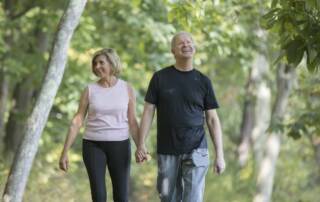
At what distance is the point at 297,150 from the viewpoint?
1499 inches

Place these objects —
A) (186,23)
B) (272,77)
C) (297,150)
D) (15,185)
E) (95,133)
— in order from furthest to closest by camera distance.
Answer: (297,150)
(272,77)
(186,23)
(15,185)
(95,133)

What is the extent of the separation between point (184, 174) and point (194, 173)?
0.13 m

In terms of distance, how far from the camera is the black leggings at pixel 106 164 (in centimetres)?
736


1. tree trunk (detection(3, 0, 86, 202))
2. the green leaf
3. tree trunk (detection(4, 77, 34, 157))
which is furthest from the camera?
tree trunk (detection(4, 77, 34, 157))

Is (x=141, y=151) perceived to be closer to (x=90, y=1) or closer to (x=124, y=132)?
(x=124, y=132)

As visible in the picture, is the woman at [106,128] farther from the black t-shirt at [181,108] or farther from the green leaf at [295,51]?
the green leaf at [295,51]

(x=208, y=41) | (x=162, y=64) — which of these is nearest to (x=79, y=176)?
(x=162, y=64)

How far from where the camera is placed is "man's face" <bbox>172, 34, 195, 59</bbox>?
719 cm

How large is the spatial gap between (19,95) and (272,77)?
817 centimetres

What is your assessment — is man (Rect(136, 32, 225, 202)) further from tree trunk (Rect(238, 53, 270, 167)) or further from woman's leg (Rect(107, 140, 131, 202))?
tree trunk (Rect(238, 53, 270, 167))

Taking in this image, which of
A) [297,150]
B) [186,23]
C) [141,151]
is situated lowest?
[297,150]

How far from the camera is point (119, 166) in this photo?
7457 millimetres

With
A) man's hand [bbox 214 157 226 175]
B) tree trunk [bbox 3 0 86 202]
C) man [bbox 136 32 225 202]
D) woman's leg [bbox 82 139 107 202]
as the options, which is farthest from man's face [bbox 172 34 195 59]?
tree trunk [bbox 3 0 86 202]

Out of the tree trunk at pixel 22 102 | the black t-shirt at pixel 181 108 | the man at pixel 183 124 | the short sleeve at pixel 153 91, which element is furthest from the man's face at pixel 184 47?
the tree trunk at pixel 22 102
